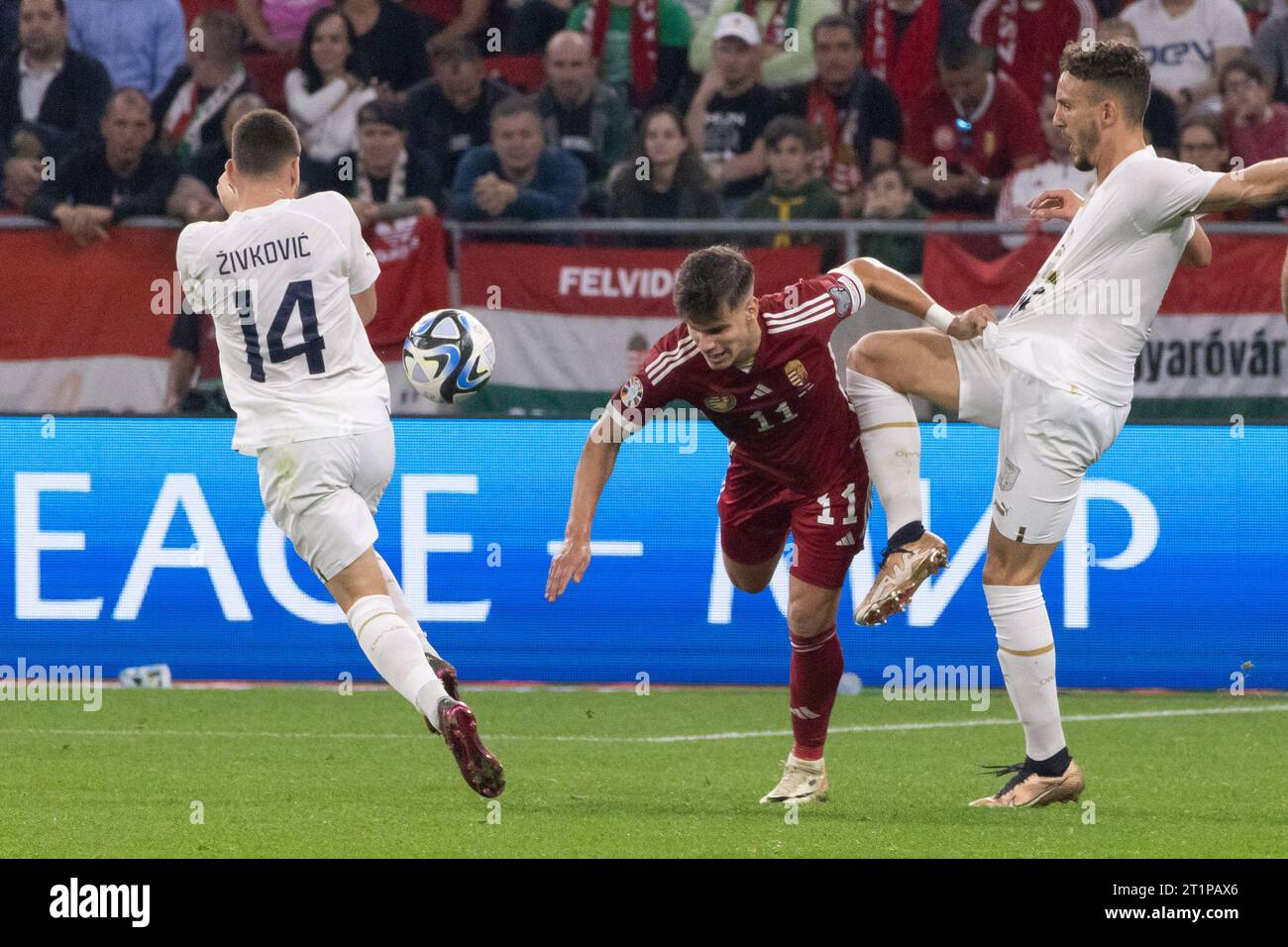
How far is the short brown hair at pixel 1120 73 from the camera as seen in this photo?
6211 mm

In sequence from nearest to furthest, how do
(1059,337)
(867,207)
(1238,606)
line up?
1. (1059,337)
2. (1238,606)
3. (867,207)

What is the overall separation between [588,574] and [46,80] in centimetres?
529

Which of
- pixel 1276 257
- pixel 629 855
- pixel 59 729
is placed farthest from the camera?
pixel 1276 257

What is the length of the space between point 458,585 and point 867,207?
3619 mm

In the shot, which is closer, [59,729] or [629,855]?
[629,855]

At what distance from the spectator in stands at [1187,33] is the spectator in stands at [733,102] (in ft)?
7.81

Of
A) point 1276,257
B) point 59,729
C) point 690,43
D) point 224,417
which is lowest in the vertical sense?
point 59,729

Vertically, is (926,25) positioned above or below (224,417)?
above

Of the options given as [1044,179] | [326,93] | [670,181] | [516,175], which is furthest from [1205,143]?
[326,93]

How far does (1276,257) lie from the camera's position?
1059 cm

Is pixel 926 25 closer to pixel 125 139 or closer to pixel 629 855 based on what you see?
pixel 125 139

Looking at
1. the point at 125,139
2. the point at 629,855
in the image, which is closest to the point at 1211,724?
the point at 629,855

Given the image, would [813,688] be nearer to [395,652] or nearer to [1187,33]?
[395,652]

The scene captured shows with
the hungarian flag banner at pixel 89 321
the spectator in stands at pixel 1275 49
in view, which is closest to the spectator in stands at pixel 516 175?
the hungarian flag banner at pixel 89 321
